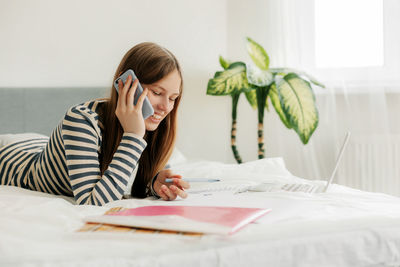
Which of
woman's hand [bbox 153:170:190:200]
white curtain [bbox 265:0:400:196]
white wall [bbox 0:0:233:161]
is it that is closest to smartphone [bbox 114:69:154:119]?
woman's hand [bbox 153:170:190:200]

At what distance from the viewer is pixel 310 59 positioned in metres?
2.63

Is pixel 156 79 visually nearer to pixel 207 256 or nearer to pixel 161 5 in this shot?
pixel 207 256

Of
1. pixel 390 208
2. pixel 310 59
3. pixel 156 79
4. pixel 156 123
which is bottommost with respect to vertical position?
pixel 390 208

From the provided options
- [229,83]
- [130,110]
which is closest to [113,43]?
[229,83]

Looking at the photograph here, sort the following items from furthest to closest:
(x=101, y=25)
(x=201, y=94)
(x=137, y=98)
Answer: (x=201, y=94) < (x=101, y=25) < (x=137, y=98)

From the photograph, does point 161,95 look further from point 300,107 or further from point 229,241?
point 300,107

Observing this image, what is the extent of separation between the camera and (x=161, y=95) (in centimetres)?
127

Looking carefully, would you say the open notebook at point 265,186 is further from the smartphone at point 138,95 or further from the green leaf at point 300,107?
the green leaf at point 300,107

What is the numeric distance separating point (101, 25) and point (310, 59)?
1229 millimetres

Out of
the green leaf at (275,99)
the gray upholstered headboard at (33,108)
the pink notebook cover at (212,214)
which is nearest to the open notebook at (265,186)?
the pink notebook cover at (212,214)

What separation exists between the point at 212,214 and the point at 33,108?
69.4 inches

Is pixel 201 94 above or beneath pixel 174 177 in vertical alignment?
above

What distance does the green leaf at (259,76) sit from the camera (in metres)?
2.23

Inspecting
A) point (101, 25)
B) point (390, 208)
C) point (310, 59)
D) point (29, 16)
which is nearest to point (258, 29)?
point (310, 59)
